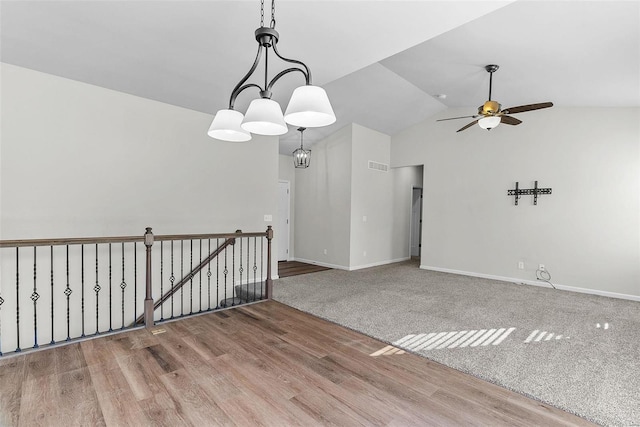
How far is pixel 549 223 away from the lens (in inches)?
208

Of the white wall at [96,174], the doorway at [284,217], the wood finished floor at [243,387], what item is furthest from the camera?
the doorway at [284,217]

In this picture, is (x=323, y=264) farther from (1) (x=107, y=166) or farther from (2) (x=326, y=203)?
(1) (x=107, y=166)

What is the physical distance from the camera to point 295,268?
6637 mm

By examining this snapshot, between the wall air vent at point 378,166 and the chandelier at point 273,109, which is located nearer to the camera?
the chandelier at point 273,109

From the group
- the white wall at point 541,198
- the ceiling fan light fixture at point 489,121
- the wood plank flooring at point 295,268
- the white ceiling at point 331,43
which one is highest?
the white ceiling at point 331,43

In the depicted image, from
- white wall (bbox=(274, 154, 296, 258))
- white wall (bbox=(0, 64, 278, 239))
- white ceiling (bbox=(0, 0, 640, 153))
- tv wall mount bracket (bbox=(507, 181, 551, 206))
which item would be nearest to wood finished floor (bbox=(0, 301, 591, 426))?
white wall (bbox=(0, 64, 278, 239))

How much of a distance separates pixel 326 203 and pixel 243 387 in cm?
504

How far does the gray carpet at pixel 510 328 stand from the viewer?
2213 mm

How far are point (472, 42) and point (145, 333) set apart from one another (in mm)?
4758

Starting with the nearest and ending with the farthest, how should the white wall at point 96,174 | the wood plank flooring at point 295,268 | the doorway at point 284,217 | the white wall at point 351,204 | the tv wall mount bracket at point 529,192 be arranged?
1. the white wall at point 96,174
2. the tv wall mount bracket at point 529,192
3. the wood plank flooring at point 295,268
4. the white wall at point 351,204
5. the doorway at point 284,217

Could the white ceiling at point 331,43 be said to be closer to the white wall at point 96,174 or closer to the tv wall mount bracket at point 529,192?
the white wall at point 96,174

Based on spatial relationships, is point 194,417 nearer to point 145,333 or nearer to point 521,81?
point 145,333

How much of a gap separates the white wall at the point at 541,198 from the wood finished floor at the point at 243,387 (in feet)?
13.4

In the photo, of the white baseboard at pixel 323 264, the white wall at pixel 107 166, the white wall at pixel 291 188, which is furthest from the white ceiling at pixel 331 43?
the white baseboard at pixel 323 264
